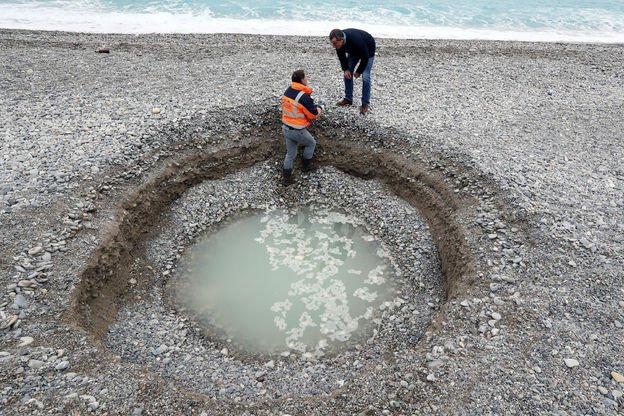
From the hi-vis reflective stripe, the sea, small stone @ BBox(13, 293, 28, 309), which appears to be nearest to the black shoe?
the hi-vis reflective stripe

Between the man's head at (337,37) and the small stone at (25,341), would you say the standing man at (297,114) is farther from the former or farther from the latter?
the small stone at (25,341)

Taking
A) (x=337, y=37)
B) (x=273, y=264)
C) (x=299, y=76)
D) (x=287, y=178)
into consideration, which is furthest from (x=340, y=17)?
(x=273, y=264)

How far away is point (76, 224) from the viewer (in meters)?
9.06

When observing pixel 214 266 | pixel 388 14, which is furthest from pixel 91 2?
pixel 214 266

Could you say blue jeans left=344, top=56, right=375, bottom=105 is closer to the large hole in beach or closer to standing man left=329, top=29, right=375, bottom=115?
standing man left=329, top=29, right=375, bottom=115

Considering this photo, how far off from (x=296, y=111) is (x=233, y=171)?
2.78m

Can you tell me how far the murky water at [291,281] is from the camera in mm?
8484

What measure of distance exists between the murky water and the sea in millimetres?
15478

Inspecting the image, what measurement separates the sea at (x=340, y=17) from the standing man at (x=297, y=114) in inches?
544

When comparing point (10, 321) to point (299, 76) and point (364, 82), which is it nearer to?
point (299, 76)

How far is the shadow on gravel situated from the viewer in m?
8.44

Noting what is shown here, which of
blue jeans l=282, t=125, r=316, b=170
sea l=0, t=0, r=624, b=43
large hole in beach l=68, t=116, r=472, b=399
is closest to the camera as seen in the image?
large hole in beach l=68, t=116, r=472, b=399

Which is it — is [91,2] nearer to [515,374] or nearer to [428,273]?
[428,273]

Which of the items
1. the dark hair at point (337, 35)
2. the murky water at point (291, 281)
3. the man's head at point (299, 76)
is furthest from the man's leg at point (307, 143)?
the dark hair at point (337, 35)
